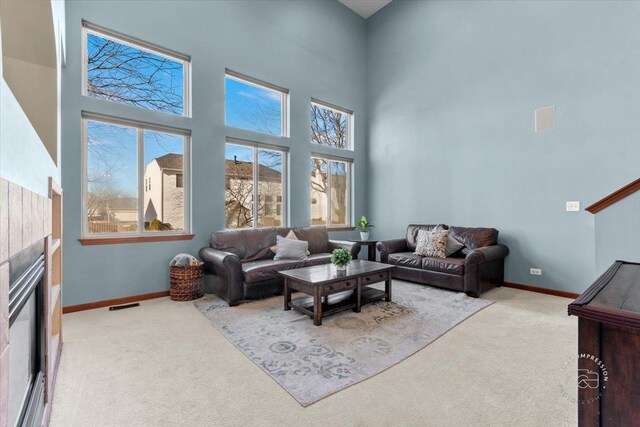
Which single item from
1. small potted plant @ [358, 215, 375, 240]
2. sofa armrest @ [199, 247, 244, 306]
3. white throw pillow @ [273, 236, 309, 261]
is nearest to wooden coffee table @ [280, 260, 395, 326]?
sofa armrest @ [199, 247, 244, 306]

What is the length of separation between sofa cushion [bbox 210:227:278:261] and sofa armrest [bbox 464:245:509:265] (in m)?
2.81

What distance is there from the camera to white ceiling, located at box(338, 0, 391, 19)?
6402 mm

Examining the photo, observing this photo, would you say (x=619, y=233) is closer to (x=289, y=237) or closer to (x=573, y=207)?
(x=573, y=207)

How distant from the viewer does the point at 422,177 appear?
5812mm

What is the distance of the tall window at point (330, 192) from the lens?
6242mm

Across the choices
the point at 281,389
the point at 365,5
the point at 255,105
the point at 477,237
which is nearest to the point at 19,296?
the point at 281,389

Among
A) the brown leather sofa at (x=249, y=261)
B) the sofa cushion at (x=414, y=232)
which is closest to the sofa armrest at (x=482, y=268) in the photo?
the sofa cushion at (x=414, y=232)

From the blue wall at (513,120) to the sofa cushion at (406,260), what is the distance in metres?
1.13

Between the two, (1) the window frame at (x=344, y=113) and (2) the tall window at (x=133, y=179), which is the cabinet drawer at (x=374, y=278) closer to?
(2) the tall window at (x=133, y=179)

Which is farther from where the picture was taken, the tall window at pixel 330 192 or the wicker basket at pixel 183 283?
the tall window at pixel 330 192

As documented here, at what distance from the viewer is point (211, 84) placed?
4605 millimetres

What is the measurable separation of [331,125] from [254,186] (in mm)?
2368

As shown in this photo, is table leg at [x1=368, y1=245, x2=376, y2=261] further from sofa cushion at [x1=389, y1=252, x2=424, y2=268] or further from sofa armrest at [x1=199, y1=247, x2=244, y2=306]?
sofa armrest at [x1=199, y1=247, x2=244, y2=306]

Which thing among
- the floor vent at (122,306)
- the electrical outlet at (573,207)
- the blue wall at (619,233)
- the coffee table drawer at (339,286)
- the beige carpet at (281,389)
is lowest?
the beige carpet at (281,389)
